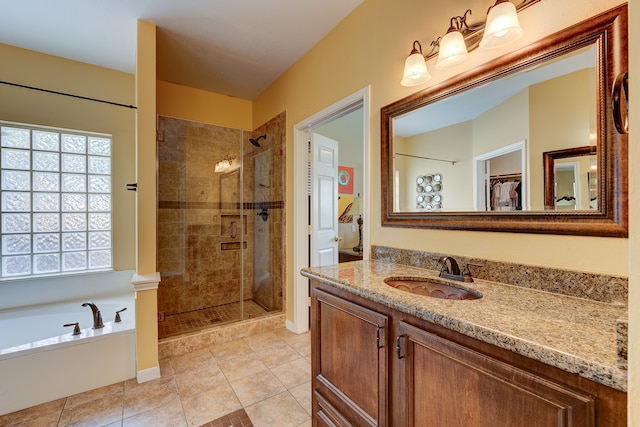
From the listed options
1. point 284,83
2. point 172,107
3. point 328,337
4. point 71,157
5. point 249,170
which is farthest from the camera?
point 249,170

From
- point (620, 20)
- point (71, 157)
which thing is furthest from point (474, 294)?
point (71, 157)

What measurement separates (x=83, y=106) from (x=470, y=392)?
12.5 feet

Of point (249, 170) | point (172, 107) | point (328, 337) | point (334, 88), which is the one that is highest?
A: point (172, 107)

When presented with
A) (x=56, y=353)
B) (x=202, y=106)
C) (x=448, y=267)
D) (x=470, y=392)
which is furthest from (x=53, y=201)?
(x=470, y=392)

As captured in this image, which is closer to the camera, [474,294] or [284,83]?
[474,294]

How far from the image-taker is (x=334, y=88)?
232 centimetres

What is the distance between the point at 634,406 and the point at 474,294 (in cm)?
71

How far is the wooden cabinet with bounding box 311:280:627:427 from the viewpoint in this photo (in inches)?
24.5

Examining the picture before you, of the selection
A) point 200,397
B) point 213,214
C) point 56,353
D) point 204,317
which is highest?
point 213,214

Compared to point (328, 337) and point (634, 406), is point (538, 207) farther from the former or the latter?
point (328, 337)

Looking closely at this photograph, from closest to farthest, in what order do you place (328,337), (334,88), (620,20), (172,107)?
1. (620,20)
2. (328,337)
3. (334,88)
4. (172,107)

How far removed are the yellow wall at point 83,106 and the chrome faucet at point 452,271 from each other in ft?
10.2

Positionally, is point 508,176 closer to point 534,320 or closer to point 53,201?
point 534,320

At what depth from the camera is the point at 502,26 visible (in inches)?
44.8
